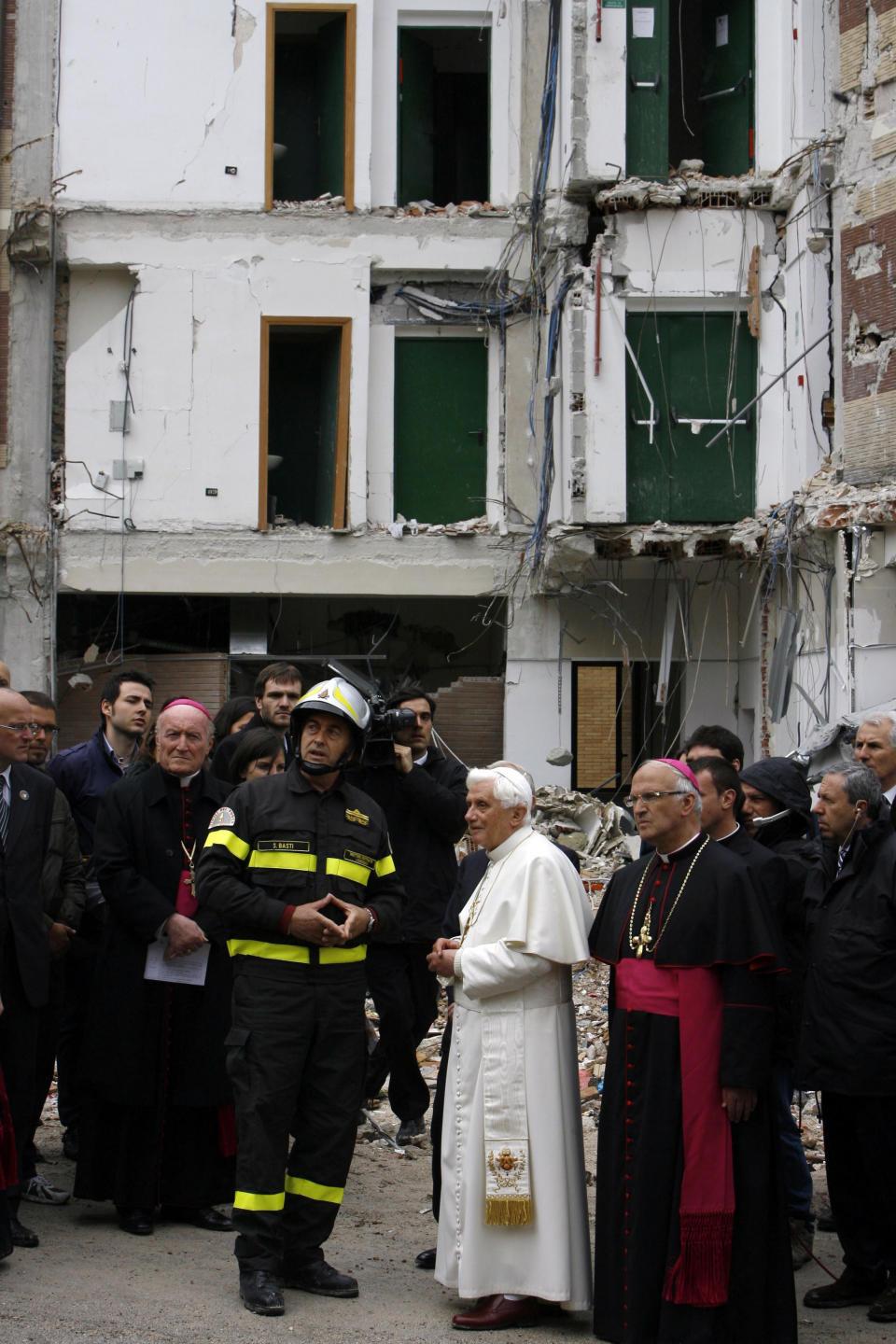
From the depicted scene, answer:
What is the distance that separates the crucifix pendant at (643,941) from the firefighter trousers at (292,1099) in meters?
1.09

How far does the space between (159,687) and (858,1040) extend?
42.7 feet

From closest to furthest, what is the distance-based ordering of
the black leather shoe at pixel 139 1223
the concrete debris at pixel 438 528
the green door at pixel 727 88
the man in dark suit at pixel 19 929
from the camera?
the man in dark suit at pixel 19 929, the black leather shoe at pixel 139 1223, the green door at pixel 727 88, the concrete debris at pixel 438 528

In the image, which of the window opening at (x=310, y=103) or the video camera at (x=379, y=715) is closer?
the video camera at (x=379, y=715)

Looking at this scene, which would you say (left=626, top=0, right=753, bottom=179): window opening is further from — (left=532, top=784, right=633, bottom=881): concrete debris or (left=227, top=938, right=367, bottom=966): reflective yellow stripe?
(left=227, top=938, right=367, bottom=966): reflective yellow stripe

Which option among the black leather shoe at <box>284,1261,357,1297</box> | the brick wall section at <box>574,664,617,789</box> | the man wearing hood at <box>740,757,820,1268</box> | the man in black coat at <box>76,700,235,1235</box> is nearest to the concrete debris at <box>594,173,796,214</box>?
the brick wall section at <box>574,664,617,789</box>

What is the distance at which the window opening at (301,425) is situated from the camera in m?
17.8

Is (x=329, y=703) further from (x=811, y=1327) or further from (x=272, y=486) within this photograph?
(x=272, y=486)

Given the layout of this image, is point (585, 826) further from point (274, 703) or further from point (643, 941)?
point (643, 941)

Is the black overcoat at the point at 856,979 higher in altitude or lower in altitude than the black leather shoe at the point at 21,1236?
higher

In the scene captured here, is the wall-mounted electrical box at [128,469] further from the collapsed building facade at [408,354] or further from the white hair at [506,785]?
the white hair at [506,785]

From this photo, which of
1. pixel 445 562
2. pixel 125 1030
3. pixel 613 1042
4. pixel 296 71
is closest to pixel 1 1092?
pixel 125 1030

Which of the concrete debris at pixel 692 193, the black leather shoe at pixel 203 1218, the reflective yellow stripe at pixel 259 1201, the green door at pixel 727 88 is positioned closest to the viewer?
the reflective yellow stripe at pixel 259 1201

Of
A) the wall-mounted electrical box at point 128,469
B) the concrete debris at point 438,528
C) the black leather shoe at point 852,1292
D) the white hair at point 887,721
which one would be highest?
the wall-mounted electrical box at point 128,469

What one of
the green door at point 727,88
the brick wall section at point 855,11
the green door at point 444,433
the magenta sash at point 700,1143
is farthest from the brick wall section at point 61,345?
the magenta sash at point 700,1143
